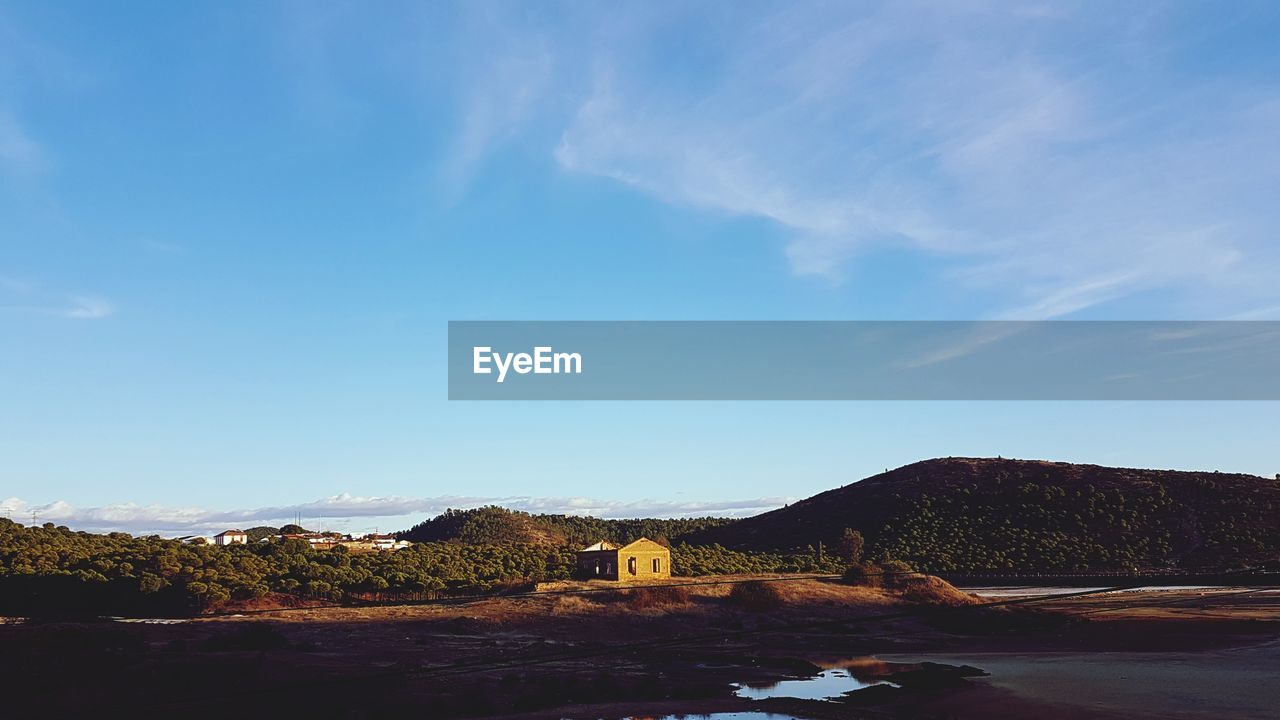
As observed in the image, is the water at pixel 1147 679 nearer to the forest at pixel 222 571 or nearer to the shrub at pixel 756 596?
the shrub at pixel 756 596

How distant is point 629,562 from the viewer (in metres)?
79.5

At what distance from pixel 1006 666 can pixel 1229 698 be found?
1227 centimetres

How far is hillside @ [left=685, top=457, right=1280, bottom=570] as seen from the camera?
A: 377ft

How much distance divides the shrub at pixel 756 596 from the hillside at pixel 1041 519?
47.7 meters

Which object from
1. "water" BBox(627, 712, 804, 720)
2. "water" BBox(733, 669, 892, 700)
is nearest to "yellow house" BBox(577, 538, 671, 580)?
"water" BBox(733, 669, 892, 700)

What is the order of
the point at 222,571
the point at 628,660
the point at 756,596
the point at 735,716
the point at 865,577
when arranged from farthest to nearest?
the point at 865,577 < the point at 756,596 < the point at 222,571 < the point at 628,660 < the point at 735,716

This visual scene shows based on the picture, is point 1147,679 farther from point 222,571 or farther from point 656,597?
point 222,571

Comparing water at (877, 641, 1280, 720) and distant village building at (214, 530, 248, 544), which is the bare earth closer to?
water at (877, 641, 1280, 720)

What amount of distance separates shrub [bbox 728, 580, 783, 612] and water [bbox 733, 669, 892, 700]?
24308 millimetres

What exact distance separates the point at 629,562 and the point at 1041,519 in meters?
74.1

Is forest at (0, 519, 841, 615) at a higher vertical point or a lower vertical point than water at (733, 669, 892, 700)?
higher

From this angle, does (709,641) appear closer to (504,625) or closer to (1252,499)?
(504,625)

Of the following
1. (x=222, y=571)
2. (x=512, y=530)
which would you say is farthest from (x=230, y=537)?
(x=222, y=571)

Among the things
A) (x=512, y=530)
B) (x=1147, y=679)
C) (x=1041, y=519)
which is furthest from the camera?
(x=512, y=530)
